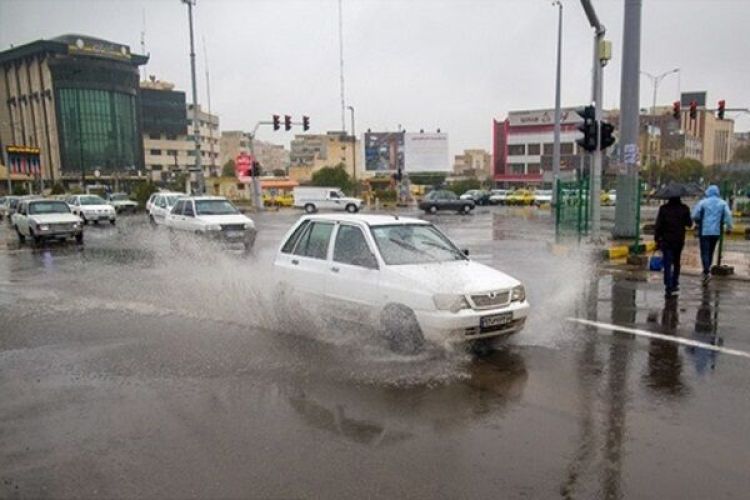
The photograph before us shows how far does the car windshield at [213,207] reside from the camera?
19438 millimetres

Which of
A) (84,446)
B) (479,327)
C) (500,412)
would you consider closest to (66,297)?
(84,446)

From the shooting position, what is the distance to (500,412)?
5.25 m

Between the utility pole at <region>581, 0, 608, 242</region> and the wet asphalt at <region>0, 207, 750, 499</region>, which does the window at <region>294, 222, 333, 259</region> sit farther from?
the utility pole at <region>581, 0, 608, 242</region>

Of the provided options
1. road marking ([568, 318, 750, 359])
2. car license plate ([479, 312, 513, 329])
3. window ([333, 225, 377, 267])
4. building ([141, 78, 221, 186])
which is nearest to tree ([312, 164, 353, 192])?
building ([141, 78, 221, 186])

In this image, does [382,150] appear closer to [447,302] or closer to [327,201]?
[327,201]

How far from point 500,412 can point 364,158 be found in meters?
79.8

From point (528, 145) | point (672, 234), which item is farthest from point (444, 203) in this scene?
point (528, 145)

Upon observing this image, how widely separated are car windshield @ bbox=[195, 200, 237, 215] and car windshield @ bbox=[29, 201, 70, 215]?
6.54 metres

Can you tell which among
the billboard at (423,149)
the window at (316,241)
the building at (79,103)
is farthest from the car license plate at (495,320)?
the building at (79,103)

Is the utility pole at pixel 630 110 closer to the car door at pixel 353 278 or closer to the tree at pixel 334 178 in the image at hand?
the car door at pixel 353 278

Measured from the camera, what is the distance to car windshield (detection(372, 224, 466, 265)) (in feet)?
24.0

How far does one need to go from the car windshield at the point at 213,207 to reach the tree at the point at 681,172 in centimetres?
7027

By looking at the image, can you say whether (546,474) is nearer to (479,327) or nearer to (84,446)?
(479,327)

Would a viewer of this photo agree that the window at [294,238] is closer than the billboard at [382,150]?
Yes
